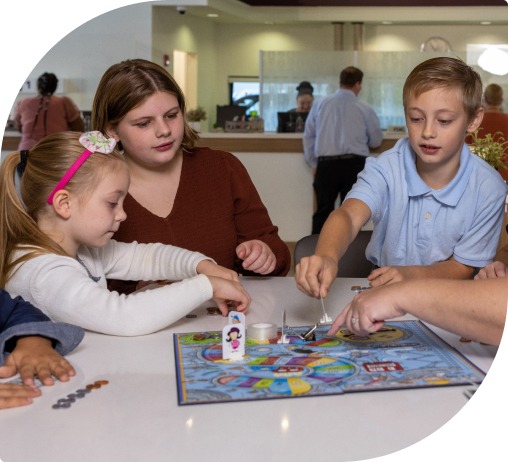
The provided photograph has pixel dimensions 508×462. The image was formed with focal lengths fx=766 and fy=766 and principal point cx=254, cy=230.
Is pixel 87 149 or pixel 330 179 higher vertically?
pixel 87 149

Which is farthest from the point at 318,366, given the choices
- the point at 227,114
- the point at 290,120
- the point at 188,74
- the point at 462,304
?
the point at 188,74

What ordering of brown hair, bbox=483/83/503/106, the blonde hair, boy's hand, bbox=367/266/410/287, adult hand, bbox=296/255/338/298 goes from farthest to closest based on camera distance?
1. brown hair, bbox=483/83/503/106
2. boy's hand, bbox=367/266/410/287
3. the blonde hair
4. adult hand, bbox=296/255/338/298

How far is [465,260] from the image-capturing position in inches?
78.5

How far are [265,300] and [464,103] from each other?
0.70 m

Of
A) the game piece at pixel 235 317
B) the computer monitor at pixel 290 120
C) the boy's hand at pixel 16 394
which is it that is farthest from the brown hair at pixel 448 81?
the computer monitor at pixel 290 120

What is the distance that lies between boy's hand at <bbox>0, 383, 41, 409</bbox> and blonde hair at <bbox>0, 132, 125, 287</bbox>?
49cm

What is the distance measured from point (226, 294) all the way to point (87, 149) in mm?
453

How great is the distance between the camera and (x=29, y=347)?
1340 mm

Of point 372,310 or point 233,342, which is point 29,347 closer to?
point 233,342

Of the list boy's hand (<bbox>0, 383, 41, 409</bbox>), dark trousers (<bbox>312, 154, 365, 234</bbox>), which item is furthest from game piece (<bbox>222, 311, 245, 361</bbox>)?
dark trousers (<bbox>312, 154, 365, 234</bbox>)

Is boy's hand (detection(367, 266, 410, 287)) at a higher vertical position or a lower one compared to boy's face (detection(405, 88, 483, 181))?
lower

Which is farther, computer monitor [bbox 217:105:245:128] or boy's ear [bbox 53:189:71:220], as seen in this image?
computer monitor [bbox 217:105:245:128]

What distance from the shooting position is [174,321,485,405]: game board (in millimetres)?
1190

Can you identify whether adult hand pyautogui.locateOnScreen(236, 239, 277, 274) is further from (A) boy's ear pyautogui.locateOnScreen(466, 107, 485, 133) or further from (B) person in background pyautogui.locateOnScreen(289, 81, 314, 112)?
(B) person in background pyautogui.locateOnScreen(289, 81, 314, 112)
